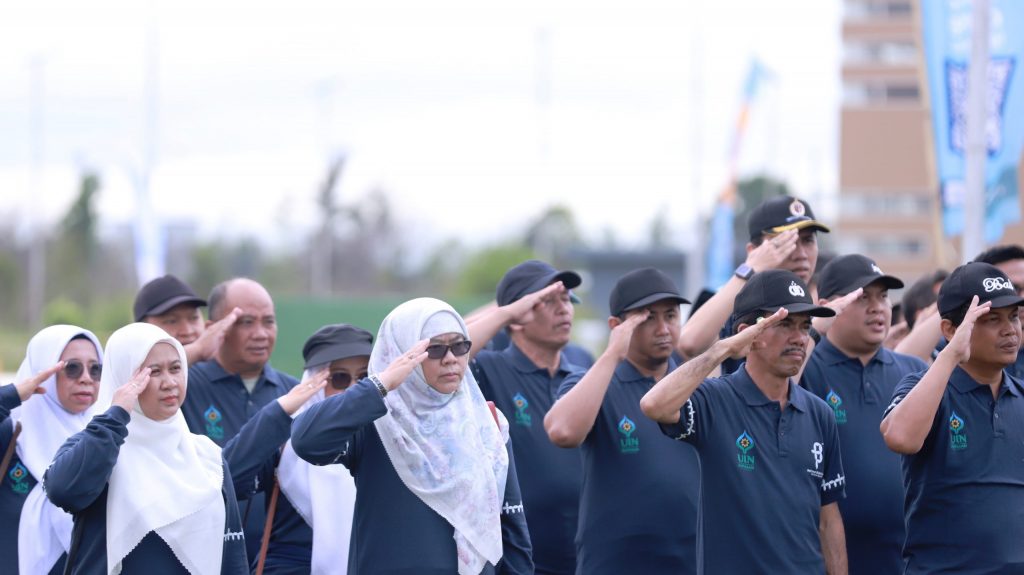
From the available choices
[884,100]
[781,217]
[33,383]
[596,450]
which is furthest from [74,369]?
[884,100]

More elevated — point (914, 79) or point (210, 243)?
point (914, 79)

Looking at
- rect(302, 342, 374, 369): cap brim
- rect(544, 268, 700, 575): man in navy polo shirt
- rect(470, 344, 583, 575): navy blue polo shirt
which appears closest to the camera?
rect(544, 268, 700, 575): man in navy polo shirt

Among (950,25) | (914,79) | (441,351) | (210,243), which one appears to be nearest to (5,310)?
(210,243)

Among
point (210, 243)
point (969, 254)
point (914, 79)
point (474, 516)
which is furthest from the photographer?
point (210, 243)

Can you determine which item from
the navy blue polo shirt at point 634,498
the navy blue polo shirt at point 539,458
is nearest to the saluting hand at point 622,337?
the navy blue polo shirt at point 634,498

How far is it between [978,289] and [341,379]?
289cm

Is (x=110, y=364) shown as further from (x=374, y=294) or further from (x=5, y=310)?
(x=374, y=294)

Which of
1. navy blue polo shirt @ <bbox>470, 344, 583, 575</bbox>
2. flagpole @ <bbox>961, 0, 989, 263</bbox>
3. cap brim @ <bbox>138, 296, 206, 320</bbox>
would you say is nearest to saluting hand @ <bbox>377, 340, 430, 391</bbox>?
navy blue polo shirt @ <bbox>470, 344, 583, 575</bbox>

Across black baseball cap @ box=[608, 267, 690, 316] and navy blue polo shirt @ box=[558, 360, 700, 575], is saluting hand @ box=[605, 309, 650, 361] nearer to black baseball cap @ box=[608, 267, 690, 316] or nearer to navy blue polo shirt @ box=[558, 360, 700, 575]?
black baseball cap @ box=[608, 267, 690, 316]

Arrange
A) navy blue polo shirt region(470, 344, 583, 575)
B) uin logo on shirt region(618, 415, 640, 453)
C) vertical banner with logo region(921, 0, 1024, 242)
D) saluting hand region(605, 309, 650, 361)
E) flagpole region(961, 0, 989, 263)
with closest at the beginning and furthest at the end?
saluting hand region(605, 309, 650, 361) < uin logo on shirt region(618, 415, 640, 453) < navy blue polo shirt region(470, 344, 583, 575) < flagpole region(961, 0, 989, 263) < vertical banner with logo region(921, 0, 1024, 242)

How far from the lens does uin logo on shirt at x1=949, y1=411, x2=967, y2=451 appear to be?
545cm

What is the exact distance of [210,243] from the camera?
54.3 m

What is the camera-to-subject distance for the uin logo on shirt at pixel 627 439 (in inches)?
240

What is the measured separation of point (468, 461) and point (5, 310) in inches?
1722
